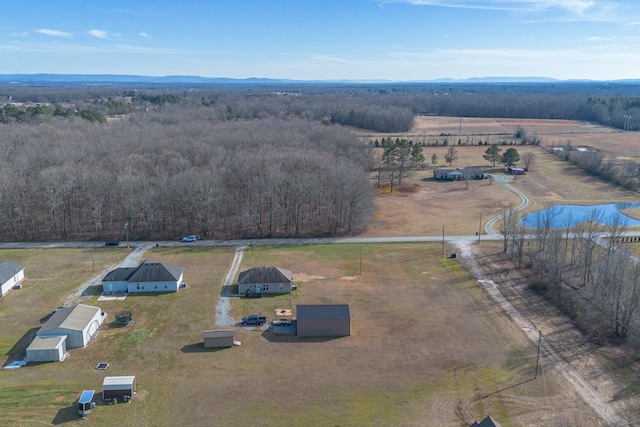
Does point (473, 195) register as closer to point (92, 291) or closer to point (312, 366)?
point (312, 366)

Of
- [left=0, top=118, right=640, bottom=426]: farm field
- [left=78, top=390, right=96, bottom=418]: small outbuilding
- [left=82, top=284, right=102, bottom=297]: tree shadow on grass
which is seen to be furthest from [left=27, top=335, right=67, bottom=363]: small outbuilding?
[left=82, top=284, right=102, bottom=297]: tree shadow on grass

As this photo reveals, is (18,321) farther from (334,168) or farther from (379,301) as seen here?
(334,168)

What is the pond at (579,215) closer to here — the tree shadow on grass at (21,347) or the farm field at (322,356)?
the farm field at (322,356)

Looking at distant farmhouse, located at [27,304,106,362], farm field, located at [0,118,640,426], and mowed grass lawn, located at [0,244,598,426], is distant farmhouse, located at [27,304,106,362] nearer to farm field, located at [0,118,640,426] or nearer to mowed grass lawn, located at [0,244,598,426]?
farm field, located at [0,118,640,426]

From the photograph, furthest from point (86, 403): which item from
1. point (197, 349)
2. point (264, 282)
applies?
point (264, 282)

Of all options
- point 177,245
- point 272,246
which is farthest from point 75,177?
point 272,246

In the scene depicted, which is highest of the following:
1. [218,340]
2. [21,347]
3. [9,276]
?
[9,276]

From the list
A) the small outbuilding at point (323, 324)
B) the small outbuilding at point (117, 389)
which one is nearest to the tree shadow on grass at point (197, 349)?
the small outbuilding at point (117, 389)
